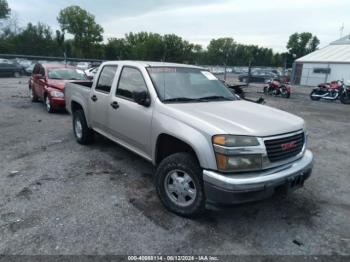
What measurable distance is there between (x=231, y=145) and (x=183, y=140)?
571 mm

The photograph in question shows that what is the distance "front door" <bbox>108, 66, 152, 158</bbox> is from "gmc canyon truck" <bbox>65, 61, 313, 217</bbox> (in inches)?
0.5

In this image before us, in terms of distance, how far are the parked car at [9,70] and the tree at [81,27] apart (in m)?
45.6

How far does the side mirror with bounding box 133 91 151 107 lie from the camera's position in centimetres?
384

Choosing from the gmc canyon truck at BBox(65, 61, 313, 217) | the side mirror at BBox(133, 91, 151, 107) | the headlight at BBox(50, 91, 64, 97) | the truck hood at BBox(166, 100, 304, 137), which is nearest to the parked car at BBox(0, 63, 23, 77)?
the headlight at BBox(50, 91, 64, 97)

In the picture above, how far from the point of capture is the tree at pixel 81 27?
7019 centimetres

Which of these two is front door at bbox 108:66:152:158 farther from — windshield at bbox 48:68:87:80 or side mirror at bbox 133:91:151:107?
windshield at bbox 48:68:87:80

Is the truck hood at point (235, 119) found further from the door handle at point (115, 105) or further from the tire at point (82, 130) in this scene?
the tire at point (82, 130)

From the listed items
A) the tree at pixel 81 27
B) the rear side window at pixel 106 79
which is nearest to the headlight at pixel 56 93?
the rear side window at pixel 106 79

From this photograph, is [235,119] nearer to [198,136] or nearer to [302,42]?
[198,136]

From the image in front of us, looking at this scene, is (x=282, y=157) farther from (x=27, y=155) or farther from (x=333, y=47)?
(x=333, y=47)

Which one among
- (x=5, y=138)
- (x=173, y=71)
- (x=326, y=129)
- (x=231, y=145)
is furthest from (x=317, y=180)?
(x=5, y=138)

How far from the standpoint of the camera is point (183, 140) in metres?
3.33

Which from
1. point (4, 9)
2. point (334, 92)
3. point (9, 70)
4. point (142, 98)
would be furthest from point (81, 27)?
point (142, 98)

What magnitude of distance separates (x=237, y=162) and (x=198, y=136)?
483 millimetres
